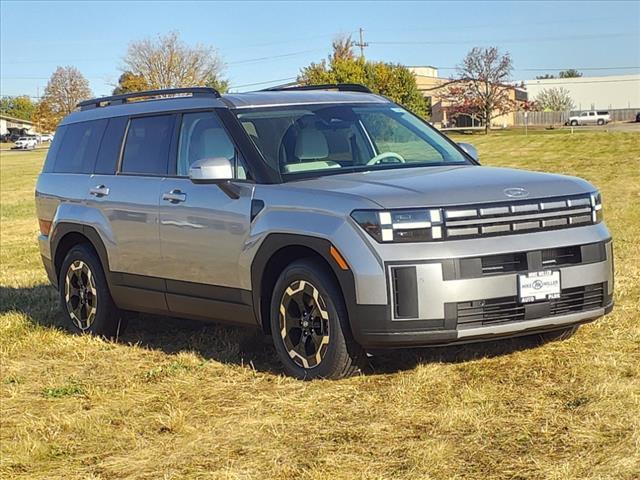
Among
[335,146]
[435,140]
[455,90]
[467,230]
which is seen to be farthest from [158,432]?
[455,90]

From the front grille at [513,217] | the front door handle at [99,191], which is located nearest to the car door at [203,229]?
the front door handle at [99,191]

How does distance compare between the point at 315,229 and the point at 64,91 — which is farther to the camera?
the point at 64,91

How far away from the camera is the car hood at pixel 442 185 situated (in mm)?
5699

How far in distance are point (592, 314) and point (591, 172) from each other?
22.9m

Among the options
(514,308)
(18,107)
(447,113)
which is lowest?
(514,308)

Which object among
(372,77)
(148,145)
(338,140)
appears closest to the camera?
(338,140)

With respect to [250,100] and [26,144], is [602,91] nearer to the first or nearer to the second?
[26,144]

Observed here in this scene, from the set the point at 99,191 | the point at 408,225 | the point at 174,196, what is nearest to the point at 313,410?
the point at 408,225

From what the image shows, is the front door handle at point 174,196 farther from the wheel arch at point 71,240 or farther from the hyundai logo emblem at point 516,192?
the hyundai logo emblem at point 516,192

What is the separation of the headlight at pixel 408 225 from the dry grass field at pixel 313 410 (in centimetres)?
85

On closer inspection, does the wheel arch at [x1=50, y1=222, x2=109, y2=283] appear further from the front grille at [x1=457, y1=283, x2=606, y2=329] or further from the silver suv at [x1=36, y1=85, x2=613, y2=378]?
the front grille at [x1=457, y1=283, x2=606, y2=329]

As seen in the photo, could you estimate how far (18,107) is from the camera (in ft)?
540

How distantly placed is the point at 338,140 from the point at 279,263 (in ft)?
3.61

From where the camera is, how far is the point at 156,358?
7324 mm
